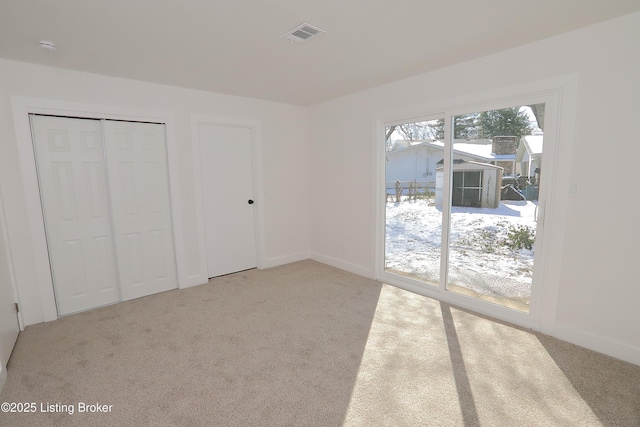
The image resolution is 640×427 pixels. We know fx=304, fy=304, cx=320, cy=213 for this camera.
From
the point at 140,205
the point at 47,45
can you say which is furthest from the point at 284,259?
the point at 47,45

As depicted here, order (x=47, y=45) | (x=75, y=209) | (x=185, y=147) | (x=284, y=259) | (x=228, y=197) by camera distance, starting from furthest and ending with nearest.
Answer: (x=284, y=259) < (x=228, y=197) < (x=185, y=147) < (x=75, y=209) < (x=47, y=45)

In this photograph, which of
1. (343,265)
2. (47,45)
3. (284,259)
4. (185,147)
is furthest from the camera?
(284,259)

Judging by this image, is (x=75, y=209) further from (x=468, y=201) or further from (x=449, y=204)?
(x=468, y=201)

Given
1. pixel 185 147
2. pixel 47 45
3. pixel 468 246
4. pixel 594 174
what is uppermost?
pixel 47 45

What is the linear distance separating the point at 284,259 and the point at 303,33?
10.5 feet

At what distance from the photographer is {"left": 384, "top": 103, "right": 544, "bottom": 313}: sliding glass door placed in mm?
2707

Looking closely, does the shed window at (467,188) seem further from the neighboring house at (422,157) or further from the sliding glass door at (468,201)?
the neighboring house at (422,157)

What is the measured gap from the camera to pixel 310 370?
2.17 meters

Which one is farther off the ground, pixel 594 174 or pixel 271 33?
pixel 271 33

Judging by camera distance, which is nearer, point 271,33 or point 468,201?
point 271,33

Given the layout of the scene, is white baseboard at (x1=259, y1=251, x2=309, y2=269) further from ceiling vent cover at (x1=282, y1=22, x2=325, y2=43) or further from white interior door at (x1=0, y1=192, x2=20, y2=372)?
ceiling vent cover at (x1=282, y1=22, x2=325, y2=43)

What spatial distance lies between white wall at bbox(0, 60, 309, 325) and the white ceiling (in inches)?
7.3

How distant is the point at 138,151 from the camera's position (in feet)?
11.0

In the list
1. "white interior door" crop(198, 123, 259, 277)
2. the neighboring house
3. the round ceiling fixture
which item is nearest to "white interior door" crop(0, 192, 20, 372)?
the round ceiling fixture
